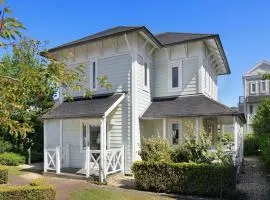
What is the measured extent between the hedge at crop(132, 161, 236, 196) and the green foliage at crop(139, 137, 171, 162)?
0.39 meters

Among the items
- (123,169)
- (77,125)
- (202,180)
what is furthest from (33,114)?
(202,180)

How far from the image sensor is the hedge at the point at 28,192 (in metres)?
9.30

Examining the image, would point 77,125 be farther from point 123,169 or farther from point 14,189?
point 14,189

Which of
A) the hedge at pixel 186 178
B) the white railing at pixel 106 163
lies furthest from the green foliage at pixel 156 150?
the white railing at pixel 106 163

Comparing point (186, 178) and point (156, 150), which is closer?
point (186, 178)

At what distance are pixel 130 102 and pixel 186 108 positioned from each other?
2.89 m

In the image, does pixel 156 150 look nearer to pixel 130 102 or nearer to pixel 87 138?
pixel 130 102

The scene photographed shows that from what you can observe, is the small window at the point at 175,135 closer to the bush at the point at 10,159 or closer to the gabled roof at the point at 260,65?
the bush at the point at 10,159

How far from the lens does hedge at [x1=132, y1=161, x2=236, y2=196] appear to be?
1132cm

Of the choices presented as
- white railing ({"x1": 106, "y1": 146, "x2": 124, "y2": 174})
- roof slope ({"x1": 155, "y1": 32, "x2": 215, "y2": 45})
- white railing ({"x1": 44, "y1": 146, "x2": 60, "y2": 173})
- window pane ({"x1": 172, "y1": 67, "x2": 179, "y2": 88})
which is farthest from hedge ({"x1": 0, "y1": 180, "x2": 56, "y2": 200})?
roof slope ({"x1": 155, "y1": 32, "x2": 215, "y2": 45})

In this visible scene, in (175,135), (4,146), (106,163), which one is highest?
(175,135)

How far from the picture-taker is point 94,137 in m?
16.6

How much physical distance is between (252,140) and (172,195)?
1869 cm

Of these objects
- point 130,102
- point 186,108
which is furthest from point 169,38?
point 130,102
